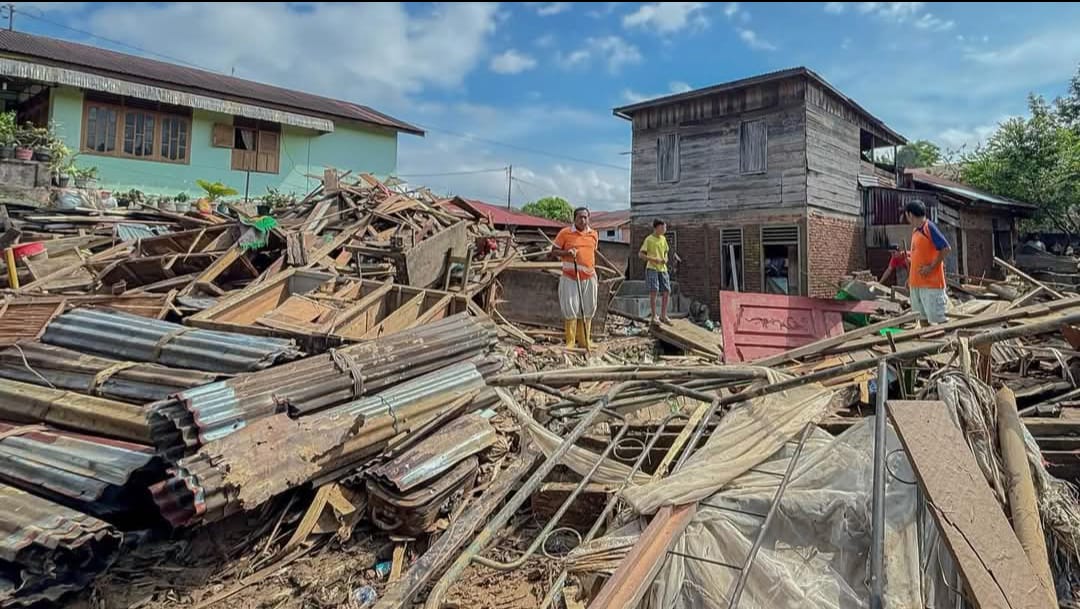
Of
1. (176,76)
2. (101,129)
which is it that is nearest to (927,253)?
(101,129)

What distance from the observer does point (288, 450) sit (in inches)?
133

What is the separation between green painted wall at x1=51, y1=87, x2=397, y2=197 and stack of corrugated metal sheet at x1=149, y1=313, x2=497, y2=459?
45.0ft

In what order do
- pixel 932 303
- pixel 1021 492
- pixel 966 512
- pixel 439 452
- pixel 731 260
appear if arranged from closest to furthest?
1. pixel 966 512
2. pixel 1021 492
3. pixel 439 452
4. pixel 932 303
5. pixel 731 260

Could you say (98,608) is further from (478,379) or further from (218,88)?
(218,88)

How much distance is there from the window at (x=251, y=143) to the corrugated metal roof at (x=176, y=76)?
29.8 inches

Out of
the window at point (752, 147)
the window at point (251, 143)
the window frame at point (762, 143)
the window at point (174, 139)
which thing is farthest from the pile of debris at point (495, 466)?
the window at point (251, 143)

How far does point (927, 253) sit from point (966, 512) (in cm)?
412

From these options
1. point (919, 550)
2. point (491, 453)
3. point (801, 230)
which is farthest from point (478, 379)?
point (801, 230)

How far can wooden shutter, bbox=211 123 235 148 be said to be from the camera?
53.6ft

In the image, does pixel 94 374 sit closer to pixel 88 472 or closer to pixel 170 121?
pixel 88 472

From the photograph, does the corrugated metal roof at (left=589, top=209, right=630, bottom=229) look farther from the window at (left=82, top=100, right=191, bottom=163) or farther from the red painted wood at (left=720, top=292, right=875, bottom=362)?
the red painted wood at (left=720, top=292, right=875, bottom=362)

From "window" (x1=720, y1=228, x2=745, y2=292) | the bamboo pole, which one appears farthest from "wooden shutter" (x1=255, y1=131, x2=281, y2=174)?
the bamboo pole

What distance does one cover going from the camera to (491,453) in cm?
427

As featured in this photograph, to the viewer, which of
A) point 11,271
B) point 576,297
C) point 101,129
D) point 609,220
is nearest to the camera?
point 576,297
